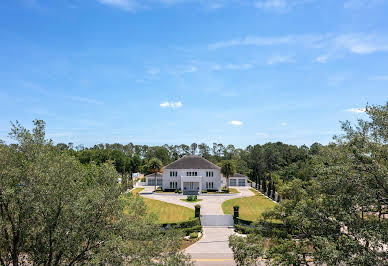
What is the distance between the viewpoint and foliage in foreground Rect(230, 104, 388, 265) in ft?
38.4

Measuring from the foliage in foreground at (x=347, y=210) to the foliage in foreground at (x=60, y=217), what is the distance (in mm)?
5260

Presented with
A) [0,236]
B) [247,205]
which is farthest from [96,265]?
[247,205]

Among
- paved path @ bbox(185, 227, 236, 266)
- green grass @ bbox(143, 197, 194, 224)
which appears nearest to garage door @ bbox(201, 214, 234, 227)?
paved path @ bbox(185, 227, 236, 266)

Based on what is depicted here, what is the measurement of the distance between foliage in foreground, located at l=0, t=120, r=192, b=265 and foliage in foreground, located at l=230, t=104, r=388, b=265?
5260mm

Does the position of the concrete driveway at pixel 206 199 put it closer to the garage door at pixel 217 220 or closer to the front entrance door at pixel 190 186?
the front entrance door at pixel 190 186

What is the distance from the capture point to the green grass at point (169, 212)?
38.0 meters

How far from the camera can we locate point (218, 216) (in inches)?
1480

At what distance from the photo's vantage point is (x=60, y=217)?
1290 centimetres

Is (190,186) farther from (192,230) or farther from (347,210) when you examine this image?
(347,210)

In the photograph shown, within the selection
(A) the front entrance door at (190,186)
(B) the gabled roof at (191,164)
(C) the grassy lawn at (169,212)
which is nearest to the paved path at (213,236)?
(C) the grassy lawn at (169,212)

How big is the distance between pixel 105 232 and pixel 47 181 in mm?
3763

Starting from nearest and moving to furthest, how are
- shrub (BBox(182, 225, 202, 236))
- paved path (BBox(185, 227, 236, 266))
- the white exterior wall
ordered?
paved path (BBox(185, 227, 236, 266))
shrub (BBox(182, 225, 202, 236))
the white exterior wall

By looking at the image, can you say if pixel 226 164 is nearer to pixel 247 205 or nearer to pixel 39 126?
pixel 247 205

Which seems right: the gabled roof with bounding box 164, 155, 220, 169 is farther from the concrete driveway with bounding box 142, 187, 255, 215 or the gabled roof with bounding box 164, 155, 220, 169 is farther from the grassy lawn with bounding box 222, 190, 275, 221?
the grassy lawn with bounding box 222, 190, 275, 221
